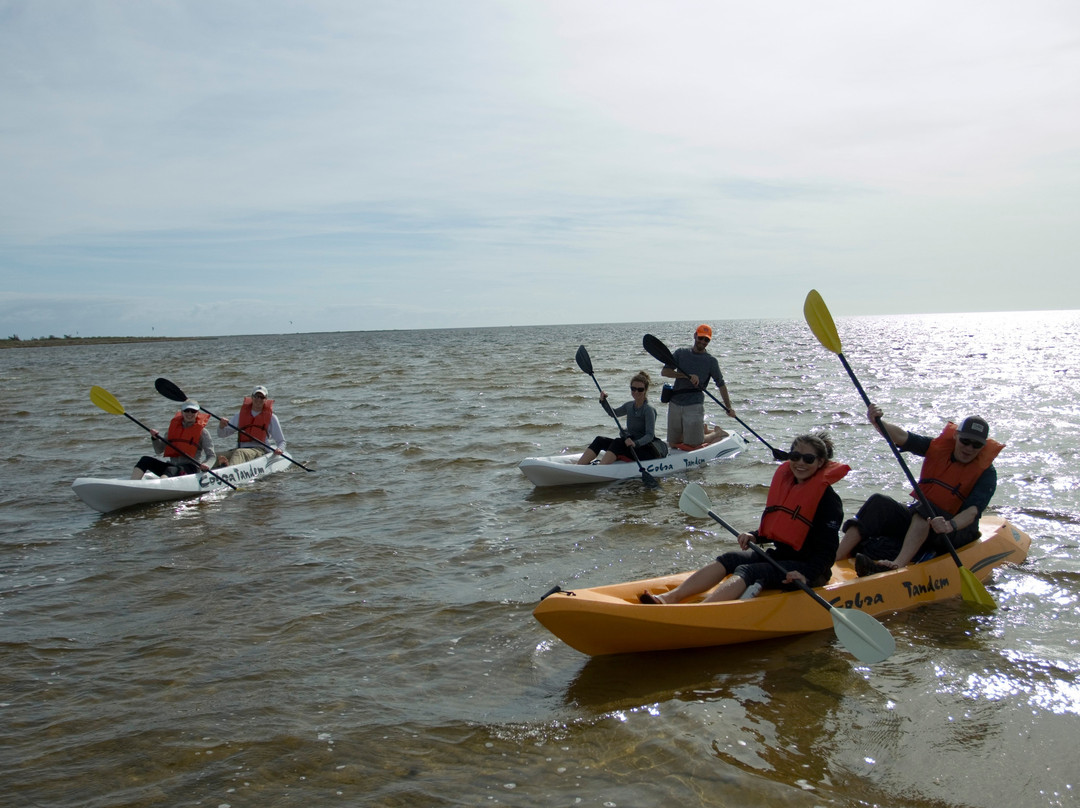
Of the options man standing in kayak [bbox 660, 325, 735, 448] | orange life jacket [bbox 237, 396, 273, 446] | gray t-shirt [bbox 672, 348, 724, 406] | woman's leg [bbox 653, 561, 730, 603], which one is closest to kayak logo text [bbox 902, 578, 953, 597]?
woman's leg [bbox 653, 561, 730, 603]

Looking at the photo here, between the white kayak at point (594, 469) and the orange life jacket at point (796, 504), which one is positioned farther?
the white kayak at point (594, 469)

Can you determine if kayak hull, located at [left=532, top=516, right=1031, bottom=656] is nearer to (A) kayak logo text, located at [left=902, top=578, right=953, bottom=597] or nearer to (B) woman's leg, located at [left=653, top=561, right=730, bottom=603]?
(A) kayak logo text, located at [left=902, top=578, right=953, bottom=597]

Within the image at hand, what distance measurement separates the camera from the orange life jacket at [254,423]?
1154 centimetres

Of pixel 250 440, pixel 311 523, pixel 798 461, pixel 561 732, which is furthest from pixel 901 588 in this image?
pixel 250 440

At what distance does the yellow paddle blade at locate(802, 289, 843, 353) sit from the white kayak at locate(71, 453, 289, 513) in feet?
24.1

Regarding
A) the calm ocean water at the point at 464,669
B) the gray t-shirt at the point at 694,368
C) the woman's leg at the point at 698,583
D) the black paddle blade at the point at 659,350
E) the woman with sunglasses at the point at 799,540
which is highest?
the black paddle blade at the point at 659,350

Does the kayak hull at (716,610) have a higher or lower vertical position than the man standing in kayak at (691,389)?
lower

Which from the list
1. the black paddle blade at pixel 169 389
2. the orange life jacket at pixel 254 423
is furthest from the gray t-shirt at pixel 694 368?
the black paddle blade at pixel 169 389

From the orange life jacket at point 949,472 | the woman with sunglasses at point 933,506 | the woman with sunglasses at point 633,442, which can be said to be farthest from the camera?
the woman with sunglasses at point 633,442

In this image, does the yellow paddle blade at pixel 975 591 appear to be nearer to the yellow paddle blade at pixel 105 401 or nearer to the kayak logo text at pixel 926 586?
the kayak logo text at pixel 926 586

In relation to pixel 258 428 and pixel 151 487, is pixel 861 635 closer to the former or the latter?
pixel 151 487

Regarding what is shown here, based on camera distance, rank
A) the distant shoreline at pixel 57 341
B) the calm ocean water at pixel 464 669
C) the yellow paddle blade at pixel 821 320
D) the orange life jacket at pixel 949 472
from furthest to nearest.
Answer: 1. the distant shoreline at pixel 57 341
2. the yellow paddle blade at pixel 821 320
3. the orange life jacket at pixel 949 472
4. the calm ocean water at pixel 464 669

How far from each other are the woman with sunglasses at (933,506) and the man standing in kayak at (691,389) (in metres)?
3.63

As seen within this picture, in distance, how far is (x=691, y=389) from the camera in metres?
10.2
